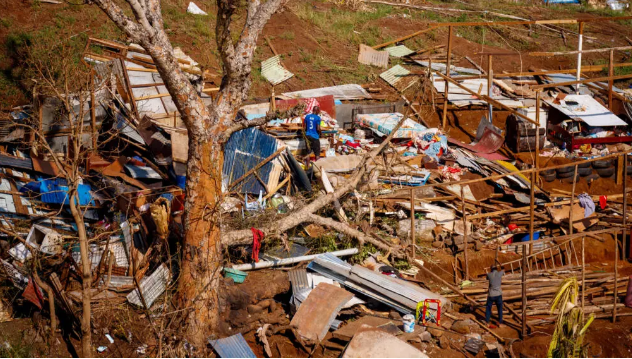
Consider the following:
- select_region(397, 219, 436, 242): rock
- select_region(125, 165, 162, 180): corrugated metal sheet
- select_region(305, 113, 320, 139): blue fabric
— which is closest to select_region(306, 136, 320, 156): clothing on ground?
select_region(305, 113, 320, 139): blue fabric

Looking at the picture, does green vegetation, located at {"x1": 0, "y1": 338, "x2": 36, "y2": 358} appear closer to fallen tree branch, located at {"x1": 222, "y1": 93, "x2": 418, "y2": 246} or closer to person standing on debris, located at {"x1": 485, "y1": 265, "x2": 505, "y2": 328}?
fallen tree branch, located at {"x1": 222, "y1": 93, "x2": 418, "y2": 246}

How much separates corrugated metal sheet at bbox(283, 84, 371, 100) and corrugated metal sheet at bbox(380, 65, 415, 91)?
135 cm

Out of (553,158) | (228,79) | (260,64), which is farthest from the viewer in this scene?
(260,64)

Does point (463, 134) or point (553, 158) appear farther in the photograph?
point (463, 134)

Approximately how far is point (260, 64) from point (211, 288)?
11.5 metres

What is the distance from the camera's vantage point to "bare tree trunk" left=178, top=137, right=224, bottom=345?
869 cm

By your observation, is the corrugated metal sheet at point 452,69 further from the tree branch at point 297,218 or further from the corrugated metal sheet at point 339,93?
the tree branch at point 297,218

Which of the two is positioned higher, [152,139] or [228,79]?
[228,79]

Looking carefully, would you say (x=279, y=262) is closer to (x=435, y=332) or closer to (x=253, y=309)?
(x=253, y=309)

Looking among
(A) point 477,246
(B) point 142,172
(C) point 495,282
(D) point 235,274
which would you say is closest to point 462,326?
(C) point 495,282

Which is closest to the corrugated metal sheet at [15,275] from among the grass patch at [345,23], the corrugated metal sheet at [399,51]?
the grass patch at [345,23]

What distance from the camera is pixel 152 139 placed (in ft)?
42.6

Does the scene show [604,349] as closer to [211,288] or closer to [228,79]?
[211,288]

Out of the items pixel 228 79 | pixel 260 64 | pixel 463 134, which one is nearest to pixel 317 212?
pixel 228 79
